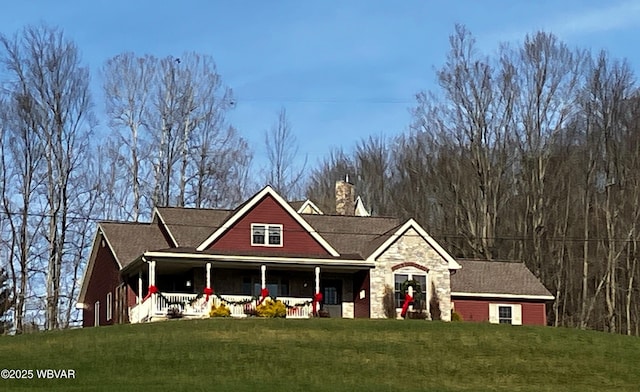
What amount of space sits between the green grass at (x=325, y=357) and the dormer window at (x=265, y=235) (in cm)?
883

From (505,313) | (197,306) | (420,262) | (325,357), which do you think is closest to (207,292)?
(197,306)

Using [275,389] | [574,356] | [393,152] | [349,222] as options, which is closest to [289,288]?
[349,222]

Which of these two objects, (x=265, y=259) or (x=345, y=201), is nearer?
(x=265, y=259)

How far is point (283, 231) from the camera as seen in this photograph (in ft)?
139

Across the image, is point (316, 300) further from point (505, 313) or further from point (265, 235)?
point (505, 313)

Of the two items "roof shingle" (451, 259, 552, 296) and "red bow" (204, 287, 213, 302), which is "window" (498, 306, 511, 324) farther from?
"red bow" (204, 287, 213, 302)

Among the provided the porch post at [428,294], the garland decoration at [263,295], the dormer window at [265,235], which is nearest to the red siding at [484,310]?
the porch post at [428,294]

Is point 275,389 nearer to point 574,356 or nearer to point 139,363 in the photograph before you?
point 139,363

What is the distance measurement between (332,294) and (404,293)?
3.07m

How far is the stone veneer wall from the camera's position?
4206 centimetres

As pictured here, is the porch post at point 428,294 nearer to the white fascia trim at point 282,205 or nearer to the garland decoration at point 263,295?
the white fascia trim at point 282,205

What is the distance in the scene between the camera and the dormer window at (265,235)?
4200cm

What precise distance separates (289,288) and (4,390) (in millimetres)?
21596

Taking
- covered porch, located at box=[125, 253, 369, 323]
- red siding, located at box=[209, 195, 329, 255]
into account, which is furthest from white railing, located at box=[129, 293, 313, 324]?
red siding, located at box=[209, 195, 329, 255]
